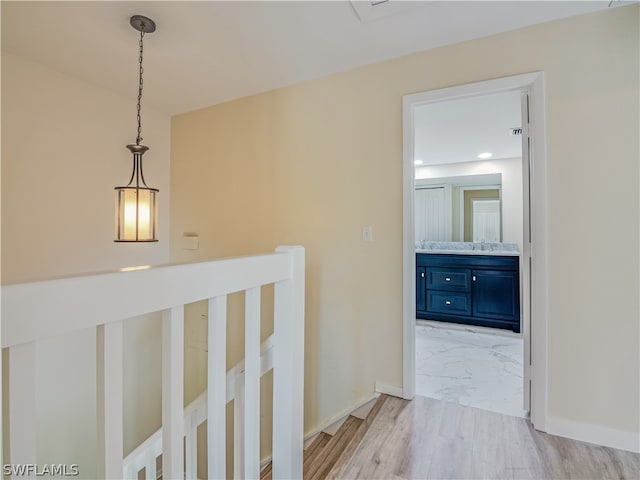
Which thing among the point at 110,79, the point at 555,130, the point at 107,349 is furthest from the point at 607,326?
the point at 110,79

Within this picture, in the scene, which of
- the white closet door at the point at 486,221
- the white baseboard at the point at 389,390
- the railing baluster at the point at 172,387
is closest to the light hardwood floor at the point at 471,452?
the white baseboard at the point at 389,390

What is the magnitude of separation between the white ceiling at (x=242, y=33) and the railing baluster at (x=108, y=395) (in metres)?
1.74

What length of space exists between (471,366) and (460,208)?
8.51 feet

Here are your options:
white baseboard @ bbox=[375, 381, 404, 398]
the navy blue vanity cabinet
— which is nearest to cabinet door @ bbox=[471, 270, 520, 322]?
the navy blue vanity cabinet

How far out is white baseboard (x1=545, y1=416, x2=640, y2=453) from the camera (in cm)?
161

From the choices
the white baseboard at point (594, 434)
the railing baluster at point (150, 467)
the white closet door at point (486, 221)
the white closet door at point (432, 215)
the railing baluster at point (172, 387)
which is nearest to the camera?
the railing baluster at point (172, 387)

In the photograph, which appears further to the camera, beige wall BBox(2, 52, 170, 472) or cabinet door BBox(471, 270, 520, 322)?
cabinet door BBox(471, 270, 520, 322)

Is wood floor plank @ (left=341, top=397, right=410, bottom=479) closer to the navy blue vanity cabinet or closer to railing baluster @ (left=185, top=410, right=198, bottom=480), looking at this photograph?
railing baluster @ (left=185, top=410, right=198, bottom=480)

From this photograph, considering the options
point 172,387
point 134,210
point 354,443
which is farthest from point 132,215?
point 354,443

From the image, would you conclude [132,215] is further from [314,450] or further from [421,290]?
[421,290]

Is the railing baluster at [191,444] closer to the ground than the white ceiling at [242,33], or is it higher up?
closer to the ground

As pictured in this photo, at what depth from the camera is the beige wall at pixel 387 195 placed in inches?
65.1

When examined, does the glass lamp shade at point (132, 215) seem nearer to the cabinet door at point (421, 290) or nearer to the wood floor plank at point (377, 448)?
the wood floor plank at point (377, 448)

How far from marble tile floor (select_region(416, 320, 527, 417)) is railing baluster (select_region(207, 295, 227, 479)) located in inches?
67.2
